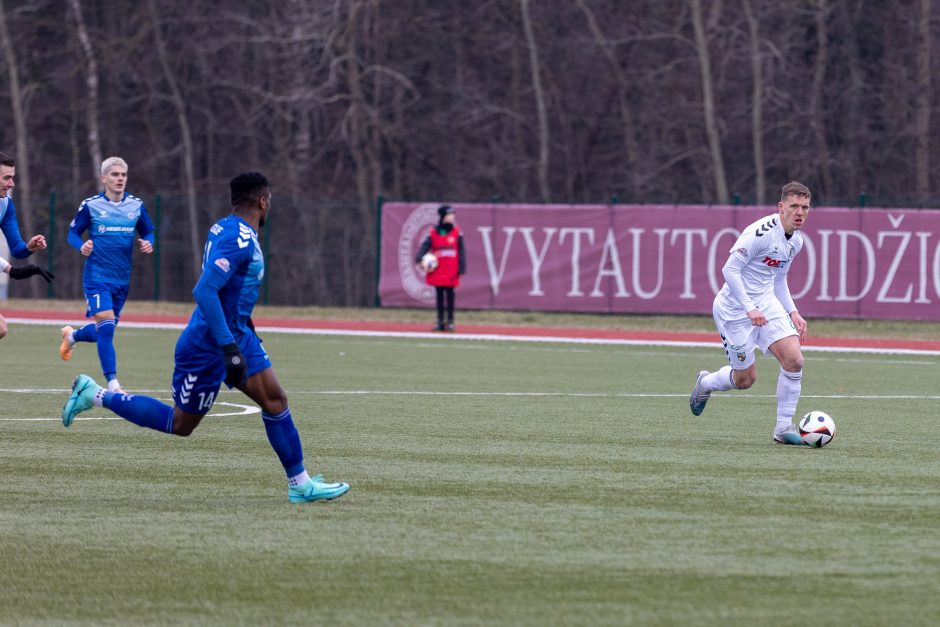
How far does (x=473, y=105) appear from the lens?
43406 mm

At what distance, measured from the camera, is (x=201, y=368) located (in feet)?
27.5

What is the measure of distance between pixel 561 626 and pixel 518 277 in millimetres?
23066

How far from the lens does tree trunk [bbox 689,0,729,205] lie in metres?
39.2

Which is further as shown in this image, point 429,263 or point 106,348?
point 429,263

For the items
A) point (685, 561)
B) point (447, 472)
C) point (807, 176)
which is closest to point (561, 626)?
point (685, 561)

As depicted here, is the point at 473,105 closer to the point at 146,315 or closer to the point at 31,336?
the point at 146,315

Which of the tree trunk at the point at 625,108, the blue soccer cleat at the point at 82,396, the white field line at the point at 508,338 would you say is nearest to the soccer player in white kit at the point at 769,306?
the blue soccer cleat at the point at 82,396

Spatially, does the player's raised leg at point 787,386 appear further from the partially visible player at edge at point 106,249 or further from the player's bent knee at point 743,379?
the partially visible player at edge at point 106,249

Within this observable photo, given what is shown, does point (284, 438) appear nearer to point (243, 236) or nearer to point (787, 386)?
point (243, 236)

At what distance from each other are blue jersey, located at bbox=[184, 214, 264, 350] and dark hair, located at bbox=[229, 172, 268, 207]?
4.0 inches

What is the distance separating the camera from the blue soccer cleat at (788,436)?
1112cm

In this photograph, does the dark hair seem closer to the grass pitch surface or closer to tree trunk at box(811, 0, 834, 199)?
the grass pitch surface

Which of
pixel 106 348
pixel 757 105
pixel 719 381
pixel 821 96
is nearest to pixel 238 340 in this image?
pixel 719 381

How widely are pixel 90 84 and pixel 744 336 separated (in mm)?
34943
